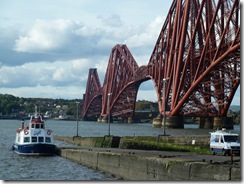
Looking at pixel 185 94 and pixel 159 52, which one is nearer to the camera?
pixel 185 94

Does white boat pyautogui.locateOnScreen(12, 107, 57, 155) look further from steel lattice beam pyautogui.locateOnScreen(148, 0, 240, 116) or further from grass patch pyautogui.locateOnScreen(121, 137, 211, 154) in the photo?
steel lattice beam pyautogui.locateOnScreen(148, 0, 240, 116)

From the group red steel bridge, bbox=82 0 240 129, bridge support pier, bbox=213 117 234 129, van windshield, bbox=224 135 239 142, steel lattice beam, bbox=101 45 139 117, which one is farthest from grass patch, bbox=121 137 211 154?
steel lattice beam, bbox=101 45 139 117

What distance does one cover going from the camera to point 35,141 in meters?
44.5

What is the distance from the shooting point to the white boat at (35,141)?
43875 millimetres

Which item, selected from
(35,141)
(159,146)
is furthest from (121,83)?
(159,146)

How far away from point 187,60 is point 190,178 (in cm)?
7319

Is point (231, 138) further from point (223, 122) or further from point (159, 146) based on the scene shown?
point (223, 122)

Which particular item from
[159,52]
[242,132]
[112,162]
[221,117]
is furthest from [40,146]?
[159,52]

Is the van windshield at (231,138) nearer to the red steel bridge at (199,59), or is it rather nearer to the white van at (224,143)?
the white van at (224,143)

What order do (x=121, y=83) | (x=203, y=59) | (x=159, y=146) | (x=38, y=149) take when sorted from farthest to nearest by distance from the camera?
(x=121, y=83), (x=203, y=59), (x=38, y=149), (x=159, y=146)

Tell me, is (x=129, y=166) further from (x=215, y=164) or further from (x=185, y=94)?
(x=185, y=94)

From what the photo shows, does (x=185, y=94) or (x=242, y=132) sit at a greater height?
(x=185, y=94)

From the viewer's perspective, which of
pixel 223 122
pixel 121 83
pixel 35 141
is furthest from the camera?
pixel 121 83

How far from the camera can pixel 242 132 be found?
1662 centimetres
